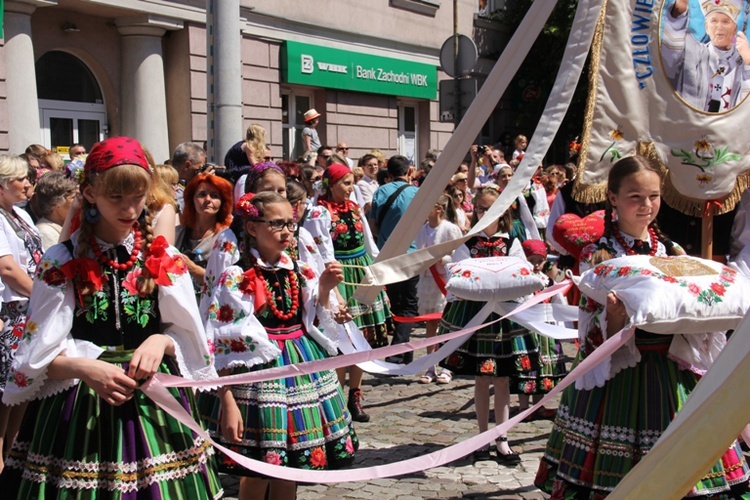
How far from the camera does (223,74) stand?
7.96m

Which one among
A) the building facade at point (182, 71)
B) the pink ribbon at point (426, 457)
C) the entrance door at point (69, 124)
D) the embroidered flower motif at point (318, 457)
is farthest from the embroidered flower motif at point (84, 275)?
the entrance door at point (69, 124)

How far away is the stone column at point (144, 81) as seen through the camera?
46.4ft

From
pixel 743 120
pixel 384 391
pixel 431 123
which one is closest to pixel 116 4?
pixel 384 391

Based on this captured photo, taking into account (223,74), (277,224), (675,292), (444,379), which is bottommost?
(444,379)

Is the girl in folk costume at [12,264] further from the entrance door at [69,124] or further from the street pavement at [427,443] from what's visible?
the entrance door at [69,124]

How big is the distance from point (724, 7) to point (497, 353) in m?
2.79

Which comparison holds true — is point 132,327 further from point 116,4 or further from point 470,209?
point 116,4

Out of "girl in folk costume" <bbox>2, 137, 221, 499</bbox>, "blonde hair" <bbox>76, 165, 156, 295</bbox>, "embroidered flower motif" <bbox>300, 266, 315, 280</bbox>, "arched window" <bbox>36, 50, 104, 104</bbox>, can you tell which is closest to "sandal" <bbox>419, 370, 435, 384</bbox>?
"embroidered flower motif" <bbox>300, 266, 315, 280</bbox>

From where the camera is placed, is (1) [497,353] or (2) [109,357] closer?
(2) [109,357]

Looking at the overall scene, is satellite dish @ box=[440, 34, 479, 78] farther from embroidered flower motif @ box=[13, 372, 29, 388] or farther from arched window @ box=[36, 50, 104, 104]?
embroidered flower motif @ box=[13, 372, 29, 388]

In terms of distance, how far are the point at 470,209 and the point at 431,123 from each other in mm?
10279

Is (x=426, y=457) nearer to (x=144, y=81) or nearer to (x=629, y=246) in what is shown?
(x=629, y=246)

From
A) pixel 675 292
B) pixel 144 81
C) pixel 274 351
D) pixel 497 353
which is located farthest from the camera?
pixel 144 81

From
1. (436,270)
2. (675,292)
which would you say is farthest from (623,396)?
(436,270)
